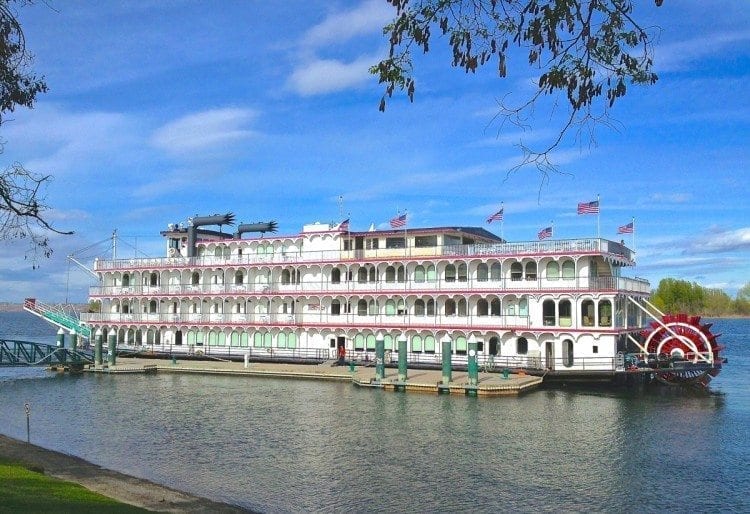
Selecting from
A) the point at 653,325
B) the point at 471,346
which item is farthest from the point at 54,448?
the point at 653,325

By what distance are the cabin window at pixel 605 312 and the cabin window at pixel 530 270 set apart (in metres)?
4.41

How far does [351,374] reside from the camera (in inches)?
1806

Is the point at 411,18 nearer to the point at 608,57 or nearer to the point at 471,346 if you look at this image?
the point at 608,57

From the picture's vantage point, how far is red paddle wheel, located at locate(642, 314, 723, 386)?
139 feet

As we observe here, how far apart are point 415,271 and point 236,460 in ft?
85.3

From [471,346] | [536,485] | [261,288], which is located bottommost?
[536,485]

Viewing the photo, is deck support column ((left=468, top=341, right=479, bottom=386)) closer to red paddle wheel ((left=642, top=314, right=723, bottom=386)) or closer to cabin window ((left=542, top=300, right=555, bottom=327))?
cabin window ((left=542, top=300, right=555, bottom=327))

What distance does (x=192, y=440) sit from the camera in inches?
1139

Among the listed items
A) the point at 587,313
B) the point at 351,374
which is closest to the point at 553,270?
the point at 587,313

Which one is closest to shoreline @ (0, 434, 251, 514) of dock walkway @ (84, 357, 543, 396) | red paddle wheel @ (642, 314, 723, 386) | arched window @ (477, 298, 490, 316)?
dock walkway @ (84, 357, 543, 396)

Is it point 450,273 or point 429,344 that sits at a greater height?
point 450,273

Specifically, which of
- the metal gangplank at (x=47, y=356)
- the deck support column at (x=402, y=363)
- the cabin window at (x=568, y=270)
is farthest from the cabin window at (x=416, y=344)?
the metal gangplank at (x=47, y=356)

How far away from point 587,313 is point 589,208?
21.9 feet

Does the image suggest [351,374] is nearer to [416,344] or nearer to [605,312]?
[416,344]
